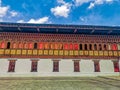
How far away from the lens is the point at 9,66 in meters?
20.5

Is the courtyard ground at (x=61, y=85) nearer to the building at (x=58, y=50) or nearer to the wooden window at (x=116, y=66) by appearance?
the building at (x=58, y=50)

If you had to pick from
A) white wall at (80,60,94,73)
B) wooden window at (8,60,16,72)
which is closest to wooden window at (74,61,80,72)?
white wall at (80,60,94,73)

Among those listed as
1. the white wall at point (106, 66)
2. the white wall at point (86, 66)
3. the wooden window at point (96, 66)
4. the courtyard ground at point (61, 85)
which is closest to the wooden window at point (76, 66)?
the white wall at point (86, 66)

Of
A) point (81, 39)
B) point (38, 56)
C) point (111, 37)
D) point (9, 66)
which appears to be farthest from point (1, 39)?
point (111, 37)

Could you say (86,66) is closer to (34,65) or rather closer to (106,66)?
(106,66)

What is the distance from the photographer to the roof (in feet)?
69.4

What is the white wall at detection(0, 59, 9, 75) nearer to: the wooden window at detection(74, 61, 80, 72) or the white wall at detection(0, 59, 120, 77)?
the white wall at detection(0, 59, 120, 77)

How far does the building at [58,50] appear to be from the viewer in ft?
68.3

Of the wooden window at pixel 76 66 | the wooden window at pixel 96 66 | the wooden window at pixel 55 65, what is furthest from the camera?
the wooden window at pixel 96 66

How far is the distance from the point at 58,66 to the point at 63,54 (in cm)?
200

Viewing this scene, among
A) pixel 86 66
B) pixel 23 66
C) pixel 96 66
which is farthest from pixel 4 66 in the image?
pixel 96 66

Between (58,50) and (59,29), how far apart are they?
330cm

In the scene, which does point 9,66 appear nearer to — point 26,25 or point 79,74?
point 26,25

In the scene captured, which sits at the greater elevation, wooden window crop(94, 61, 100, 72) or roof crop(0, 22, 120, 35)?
roof crop(0, 22, 120, 35)
